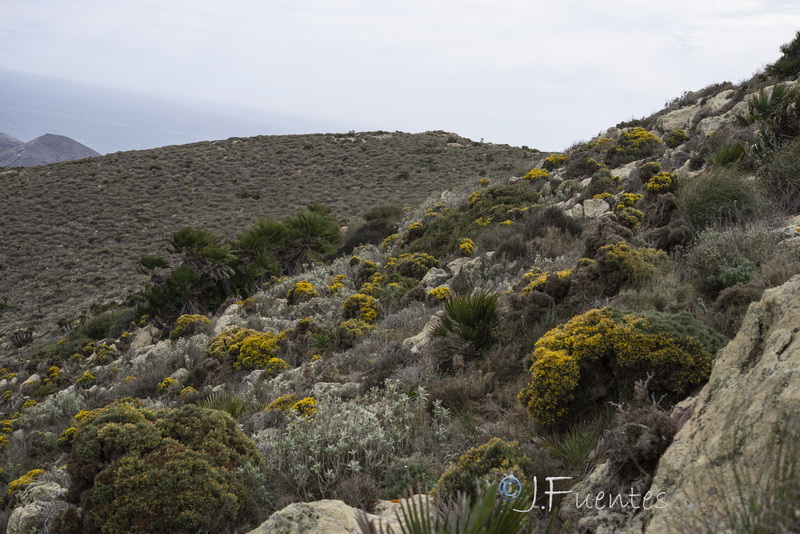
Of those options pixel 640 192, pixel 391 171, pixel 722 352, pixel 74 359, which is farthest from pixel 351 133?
pixel 722 352

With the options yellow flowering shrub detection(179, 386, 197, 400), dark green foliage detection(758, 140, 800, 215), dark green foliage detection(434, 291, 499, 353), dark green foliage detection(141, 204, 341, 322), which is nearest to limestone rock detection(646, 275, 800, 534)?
dark green foliage detection(434, 291, 499, 353)

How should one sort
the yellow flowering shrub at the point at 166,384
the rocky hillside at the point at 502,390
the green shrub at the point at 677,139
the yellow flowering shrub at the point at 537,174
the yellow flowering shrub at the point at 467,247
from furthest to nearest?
the yellow flowering shrub at the point at 537,174 < the green shrub at the point at 677,139 < the yellow flowering shrub at the point at 467,247 < the yellow flowering shrub at the point at 166,384 < the rocky hillside at the point at 502,390

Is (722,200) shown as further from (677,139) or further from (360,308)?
(677,139)

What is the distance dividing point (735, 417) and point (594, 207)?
27.8ft

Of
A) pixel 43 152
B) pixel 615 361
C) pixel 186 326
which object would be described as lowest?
pixel 186 326

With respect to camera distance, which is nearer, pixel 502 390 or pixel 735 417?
pixel 735 417

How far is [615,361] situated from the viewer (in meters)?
3.88

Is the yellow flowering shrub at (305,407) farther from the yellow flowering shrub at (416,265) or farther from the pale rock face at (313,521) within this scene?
the yellow flowering shrub at (416,265)

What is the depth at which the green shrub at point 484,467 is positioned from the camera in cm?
312

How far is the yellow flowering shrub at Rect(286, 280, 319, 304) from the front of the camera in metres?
11.5

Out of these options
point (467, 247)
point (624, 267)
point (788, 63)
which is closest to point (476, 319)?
point (624, 267)

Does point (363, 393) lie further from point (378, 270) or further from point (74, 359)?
point (74, 359)

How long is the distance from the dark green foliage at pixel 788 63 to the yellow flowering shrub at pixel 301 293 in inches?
509

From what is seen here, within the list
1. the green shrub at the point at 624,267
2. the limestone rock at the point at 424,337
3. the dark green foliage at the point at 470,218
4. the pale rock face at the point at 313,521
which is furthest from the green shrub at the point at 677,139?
the pale rock face at the point at 313,521
